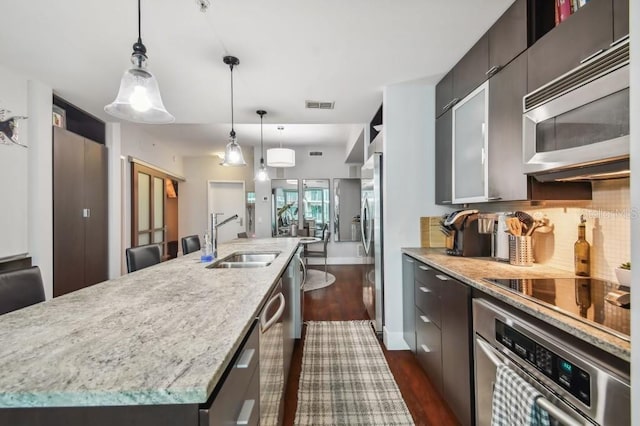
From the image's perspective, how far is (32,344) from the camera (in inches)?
30.2

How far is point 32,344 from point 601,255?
228cm

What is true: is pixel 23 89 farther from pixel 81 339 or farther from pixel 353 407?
pixel 353 407

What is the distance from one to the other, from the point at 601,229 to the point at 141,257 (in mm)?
2889

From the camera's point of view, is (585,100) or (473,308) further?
(473,308)

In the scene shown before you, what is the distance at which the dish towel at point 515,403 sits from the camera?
3.10 ft

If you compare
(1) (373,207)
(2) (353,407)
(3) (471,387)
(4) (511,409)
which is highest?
(1) (373,207)

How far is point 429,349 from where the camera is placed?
6.73 feet

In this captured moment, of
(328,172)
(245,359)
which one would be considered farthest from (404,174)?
(328,172)

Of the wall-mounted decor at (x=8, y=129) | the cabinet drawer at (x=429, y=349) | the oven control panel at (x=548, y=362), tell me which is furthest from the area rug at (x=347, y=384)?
the wall-mounted decor at (x=8, y=129)

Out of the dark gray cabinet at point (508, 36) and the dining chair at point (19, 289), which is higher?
the dark gray cabinet at point (508, 36)

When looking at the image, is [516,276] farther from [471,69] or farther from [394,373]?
[471,69]

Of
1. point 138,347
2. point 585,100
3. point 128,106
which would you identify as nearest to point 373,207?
point 585,100

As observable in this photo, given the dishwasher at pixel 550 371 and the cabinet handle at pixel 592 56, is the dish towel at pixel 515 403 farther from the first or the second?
the cabinet handle at pixel 592 56

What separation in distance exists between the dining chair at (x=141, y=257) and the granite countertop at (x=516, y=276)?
210cm
